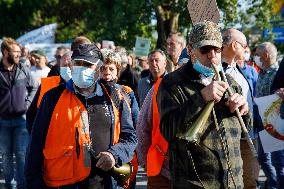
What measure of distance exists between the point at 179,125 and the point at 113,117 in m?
1.01

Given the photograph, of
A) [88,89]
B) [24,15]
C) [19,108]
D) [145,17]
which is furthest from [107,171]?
[24,15]

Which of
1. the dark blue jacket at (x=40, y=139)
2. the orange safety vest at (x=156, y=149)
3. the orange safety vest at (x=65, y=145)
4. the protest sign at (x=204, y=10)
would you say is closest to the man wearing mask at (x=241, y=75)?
the orange safety vest at (x=156, y=149)

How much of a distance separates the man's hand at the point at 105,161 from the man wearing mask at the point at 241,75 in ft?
4.99

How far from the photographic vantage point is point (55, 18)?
132 ft

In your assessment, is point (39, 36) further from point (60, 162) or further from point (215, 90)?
point (215, 90)

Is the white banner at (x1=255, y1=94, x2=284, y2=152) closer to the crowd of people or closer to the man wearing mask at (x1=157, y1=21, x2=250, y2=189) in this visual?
the crowd of people

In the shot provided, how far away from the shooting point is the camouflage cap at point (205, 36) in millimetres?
3929

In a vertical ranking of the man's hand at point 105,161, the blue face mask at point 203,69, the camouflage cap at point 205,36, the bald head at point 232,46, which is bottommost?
the man's hand at point 105,161

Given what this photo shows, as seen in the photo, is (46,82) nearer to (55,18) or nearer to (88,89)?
(88,89)

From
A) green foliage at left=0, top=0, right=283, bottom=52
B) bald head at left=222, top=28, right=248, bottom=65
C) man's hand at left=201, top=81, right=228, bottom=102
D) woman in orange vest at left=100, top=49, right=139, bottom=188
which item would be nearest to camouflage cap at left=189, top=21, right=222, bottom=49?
man's hand at left=201, top=81, right=228, bottom=102

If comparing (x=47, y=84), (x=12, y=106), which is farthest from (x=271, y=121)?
(x=12, y=106)

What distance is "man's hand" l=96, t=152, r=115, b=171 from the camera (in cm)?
464

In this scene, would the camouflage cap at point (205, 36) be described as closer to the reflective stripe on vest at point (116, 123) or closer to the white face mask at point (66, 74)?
the reflective stripe on vest at point (116, 123)

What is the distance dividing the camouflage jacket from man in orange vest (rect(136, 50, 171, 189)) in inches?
37.2
